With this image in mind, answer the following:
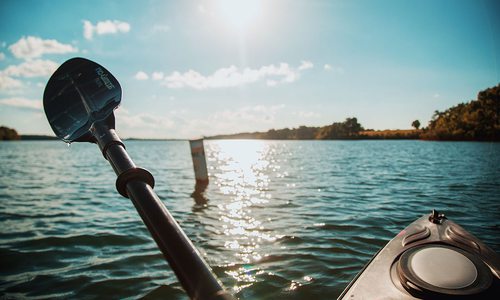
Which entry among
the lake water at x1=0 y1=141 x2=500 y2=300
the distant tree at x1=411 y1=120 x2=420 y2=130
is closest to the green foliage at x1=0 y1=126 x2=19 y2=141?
the lake water at x1=0 y1=141 x2=500 y2=300

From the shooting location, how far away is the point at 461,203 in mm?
10242

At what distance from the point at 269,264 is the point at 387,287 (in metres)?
2.85

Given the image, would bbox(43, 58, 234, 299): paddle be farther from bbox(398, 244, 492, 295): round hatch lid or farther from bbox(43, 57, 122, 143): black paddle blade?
bbox(398, 244, 492, 295): round hatch lid

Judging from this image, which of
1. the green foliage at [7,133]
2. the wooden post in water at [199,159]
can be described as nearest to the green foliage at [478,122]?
the wooden post in water at [199,159]

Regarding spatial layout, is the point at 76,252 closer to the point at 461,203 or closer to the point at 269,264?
the point at 269,264

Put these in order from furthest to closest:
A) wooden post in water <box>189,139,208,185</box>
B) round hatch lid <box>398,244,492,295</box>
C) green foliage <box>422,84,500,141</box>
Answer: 1. green foliage <box>422,84,500,141</box>
2. wooden post in water <box>189,139,208,185</box>
3. round hatch lid <box>398,244,492,295</box>

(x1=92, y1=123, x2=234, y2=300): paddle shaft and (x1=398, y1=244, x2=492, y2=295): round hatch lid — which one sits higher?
(x1=92, y1=123, x2=234, y2=300): paddle shaft

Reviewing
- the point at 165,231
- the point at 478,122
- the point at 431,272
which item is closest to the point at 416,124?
the point at 478,122

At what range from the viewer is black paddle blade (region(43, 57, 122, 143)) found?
1.44 meters

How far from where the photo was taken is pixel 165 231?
2.62 ft

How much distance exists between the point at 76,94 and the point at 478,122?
120 meters

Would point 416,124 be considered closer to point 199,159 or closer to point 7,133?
point 199,159

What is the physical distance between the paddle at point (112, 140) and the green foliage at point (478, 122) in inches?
4464

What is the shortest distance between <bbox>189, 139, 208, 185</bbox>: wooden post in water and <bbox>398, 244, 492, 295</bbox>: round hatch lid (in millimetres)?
11345
